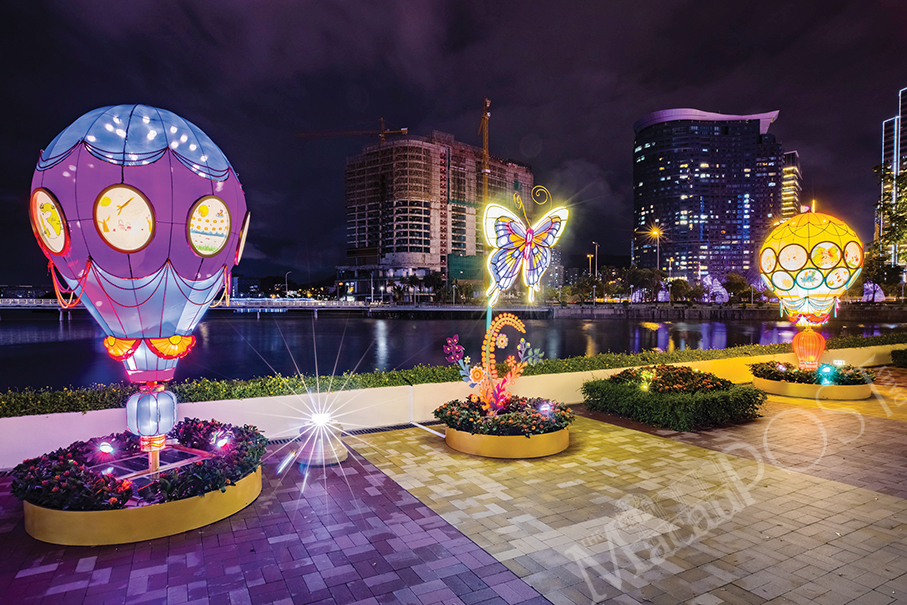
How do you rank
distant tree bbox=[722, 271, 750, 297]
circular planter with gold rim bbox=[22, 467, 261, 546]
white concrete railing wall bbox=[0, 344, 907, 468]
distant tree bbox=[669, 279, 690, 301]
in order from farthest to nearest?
distant tree bbox=[669, 279, 690, 301]
distant tree bbox=[722, 271, 750, 297]
white concrete railing wall bbox=[0, 344, 907, 468]
circular planter with gold rim bbox=[22, 467, 261, 546]

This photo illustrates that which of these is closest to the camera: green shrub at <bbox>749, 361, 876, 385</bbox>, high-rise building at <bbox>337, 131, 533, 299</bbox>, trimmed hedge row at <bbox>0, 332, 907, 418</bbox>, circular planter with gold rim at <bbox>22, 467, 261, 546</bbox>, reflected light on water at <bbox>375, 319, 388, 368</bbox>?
circular planter with gold rim at <bbox>22, 467, 261, 546</bbox>

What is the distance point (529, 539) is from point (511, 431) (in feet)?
9.55

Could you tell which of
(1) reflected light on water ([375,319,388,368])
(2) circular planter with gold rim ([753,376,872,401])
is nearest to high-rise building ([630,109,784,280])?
(1) reflected light on water ([375,319,388,368])

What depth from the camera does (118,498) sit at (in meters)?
5.22

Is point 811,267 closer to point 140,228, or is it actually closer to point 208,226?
point 208,226

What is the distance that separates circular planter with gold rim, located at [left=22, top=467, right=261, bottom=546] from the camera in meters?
5.11

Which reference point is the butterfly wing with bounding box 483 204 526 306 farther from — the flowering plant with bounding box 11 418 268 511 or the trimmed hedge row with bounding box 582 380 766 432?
the flowering plant with bounding box 11 418 268 511

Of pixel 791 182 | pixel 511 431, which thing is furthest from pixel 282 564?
pixel 791 182

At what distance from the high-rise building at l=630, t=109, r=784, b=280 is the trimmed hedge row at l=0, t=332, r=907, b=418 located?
16126cm

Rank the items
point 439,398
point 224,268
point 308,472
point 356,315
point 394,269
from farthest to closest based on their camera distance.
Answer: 1. point 394,269
2. point 356,315
3. point 439,398
4. point 308,472
5. point 224,268

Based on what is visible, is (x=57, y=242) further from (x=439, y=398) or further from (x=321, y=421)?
(x=439, y=398)

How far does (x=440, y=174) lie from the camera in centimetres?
14162

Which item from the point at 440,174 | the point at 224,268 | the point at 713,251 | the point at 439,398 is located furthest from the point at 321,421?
the point at 713,251

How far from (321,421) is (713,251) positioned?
176174 millimetres
